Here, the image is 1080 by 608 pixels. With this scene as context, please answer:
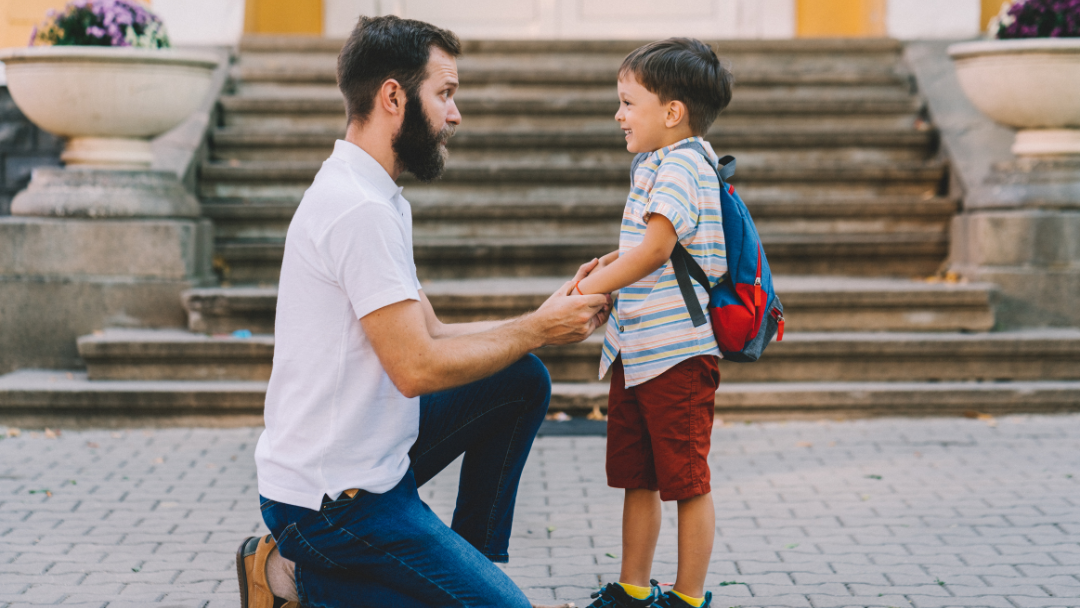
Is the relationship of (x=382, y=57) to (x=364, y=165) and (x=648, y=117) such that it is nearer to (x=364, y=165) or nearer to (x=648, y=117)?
(x=364, y=165)

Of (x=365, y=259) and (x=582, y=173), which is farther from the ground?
(x=365, y=259)

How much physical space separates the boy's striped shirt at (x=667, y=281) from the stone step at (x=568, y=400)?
2.32m

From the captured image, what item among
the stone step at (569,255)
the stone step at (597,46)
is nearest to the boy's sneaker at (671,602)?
the stone step at (569,255)

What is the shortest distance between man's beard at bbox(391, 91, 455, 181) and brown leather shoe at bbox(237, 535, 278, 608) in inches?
39.2

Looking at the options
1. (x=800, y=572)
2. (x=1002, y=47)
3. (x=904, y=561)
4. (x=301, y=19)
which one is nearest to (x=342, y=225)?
(x=800, y=572)

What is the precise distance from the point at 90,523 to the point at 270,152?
395cm

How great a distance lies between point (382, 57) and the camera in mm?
2373

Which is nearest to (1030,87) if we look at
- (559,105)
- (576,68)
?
(559,105)

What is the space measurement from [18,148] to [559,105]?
142 inches

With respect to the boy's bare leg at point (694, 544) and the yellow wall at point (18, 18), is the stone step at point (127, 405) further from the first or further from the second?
the yellow wall at point (18, 18)

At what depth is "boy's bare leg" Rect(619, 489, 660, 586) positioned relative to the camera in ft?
9.46

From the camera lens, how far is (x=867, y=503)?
387 centimetres

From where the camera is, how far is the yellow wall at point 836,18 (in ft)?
29.5

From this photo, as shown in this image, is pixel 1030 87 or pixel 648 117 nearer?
pixel 648 117
